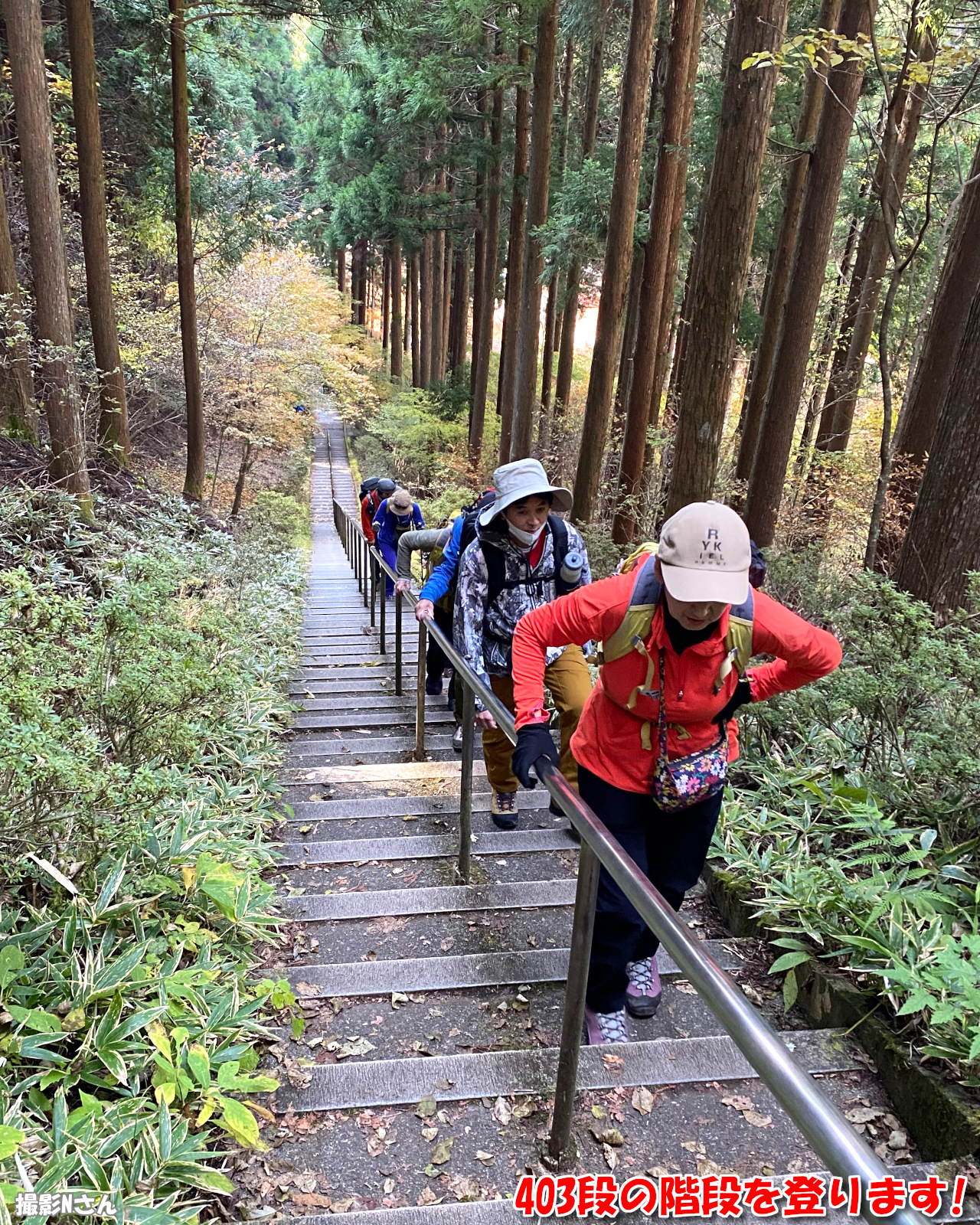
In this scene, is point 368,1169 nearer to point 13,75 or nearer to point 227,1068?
point 227,1068

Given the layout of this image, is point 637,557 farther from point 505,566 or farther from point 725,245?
point 725,245

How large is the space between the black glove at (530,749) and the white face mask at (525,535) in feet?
4.08

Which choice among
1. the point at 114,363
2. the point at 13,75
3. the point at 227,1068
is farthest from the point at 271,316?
the point at 227,1068

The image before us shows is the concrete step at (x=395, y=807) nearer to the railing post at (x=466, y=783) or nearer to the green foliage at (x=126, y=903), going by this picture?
the green foliage at (x=126, y=903)

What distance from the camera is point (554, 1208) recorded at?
194 cm

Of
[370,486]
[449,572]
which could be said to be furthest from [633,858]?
[370,486]

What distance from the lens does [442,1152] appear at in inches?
83.7

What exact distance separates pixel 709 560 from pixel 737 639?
0.32 metres

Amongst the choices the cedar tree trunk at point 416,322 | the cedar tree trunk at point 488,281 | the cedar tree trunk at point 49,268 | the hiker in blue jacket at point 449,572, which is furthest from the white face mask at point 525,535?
the cedar tree trunk at point 416,322

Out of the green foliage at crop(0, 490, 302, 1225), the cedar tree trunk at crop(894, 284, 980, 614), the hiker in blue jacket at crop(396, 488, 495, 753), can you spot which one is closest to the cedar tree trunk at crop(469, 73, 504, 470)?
the cedar tree trunk at crop(894, 284, 980, 614)

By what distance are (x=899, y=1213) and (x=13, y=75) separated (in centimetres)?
1004

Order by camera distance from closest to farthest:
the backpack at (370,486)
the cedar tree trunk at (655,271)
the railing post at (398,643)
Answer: the railing post at (398,643) < the backpack at (370,486) < the cedar tree trunk at (655,271)

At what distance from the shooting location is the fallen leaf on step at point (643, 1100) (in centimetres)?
226
